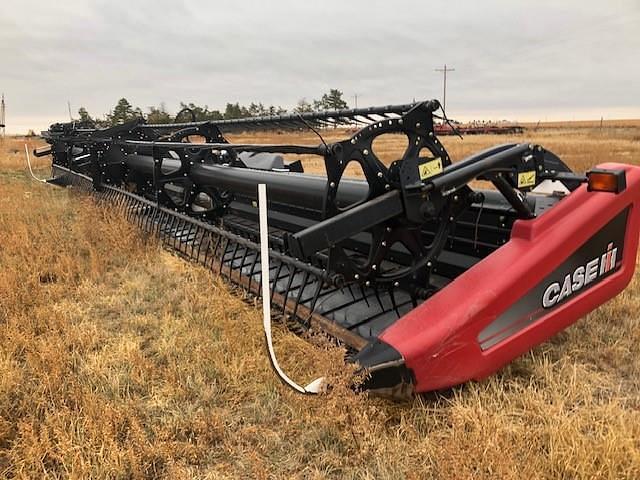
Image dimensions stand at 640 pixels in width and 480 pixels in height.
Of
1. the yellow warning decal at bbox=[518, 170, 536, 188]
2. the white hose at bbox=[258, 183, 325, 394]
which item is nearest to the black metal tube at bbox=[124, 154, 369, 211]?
the white hose at bbox=[258, 183, 325, 394]

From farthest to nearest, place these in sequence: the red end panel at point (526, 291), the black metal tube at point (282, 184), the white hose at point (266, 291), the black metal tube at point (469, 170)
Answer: the black metal tube at point (282, 184)
the black metal tube at point (469, 170)
the red end panel at point (526, 291)
the white hose at point (266, 291)

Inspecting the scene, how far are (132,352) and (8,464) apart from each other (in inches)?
36.1

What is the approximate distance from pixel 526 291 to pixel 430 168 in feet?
2.41

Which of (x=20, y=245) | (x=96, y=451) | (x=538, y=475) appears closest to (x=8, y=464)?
(x=96, y=451)

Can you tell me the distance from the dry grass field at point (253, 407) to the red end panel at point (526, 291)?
8.5 inches

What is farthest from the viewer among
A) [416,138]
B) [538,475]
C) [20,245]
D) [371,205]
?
[20,245]

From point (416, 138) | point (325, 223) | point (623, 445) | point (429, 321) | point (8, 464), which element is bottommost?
point (8, 464)

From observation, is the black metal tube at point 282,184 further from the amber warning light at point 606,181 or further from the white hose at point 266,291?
the amber warning light at point 606,181

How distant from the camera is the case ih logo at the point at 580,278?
254cm

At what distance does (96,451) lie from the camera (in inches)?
83.5

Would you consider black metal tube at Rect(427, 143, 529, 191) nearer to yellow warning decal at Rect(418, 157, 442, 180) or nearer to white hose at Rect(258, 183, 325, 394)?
yellow warning decal at Rect(418, 157, 442, 180)

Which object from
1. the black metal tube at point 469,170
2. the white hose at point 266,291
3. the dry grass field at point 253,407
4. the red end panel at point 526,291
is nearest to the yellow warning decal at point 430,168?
the black metal tube at point 469,170

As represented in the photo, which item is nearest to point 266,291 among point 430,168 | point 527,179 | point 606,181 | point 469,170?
point 430,168

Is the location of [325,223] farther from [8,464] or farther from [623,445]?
[8,464]
